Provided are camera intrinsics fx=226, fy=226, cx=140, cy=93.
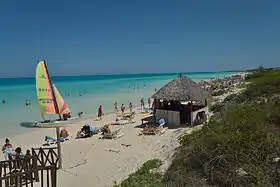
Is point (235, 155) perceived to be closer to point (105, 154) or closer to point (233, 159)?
point (233, 159)

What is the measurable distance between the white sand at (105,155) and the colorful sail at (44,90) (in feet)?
7.57

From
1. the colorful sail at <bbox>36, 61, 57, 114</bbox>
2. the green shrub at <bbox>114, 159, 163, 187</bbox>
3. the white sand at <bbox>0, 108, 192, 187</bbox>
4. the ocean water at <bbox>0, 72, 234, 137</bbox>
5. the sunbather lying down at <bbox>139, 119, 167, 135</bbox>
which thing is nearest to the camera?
the green shrub at <bbox>114, 159, 163, 187</bbox>

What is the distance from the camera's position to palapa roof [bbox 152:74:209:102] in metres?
12.4

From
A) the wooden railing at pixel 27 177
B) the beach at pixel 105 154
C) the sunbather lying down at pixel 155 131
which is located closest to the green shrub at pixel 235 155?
the beach at pixel 105 154

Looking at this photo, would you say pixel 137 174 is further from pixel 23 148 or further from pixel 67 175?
pixel 23 148

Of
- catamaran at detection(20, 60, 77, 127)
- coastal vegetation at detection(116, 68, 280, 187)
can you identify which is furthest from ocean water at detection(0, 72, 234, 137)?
coastal vegetation at detection(116, 68, 280, 187)

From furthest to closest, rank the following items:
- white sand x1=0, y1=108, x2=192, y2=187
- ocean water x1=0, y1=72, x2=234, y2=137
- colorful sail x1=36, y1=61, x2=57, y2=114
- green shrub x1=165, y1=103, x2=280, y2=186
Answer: ocean water x1=0, y1=72, x2=234, y2=137
colorful sail x1=36, y1=61, x2=57, y2=114
white sand x1=0, y1=108, x2=192, y2=187
green shrub x1=165, y1=103, x2=280, y2=186

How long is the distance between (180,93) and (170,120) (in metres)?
1.76

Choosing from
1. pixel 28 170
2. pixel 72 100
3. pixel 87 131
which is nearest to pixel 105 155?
pixel 87 131

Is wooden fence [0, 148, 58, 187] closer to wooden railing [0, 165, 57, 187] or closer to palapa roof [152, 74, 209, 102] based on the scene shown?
wooden railing [0, 165, 57, 187]

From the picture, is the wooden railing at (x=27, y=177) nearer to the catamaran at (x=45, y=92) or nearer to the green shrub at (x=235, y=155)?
the catamaran at (x=45, y=92)

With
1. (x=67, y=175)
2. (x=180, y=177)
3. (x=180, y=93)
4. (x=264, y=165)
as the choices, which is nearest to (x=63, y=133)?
(x=67, y=175)

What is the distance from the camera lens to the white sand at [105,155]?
7355mm

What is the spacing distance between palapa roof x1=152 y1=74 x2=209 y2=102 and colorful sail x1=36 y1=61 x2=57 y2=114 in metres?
6.28
